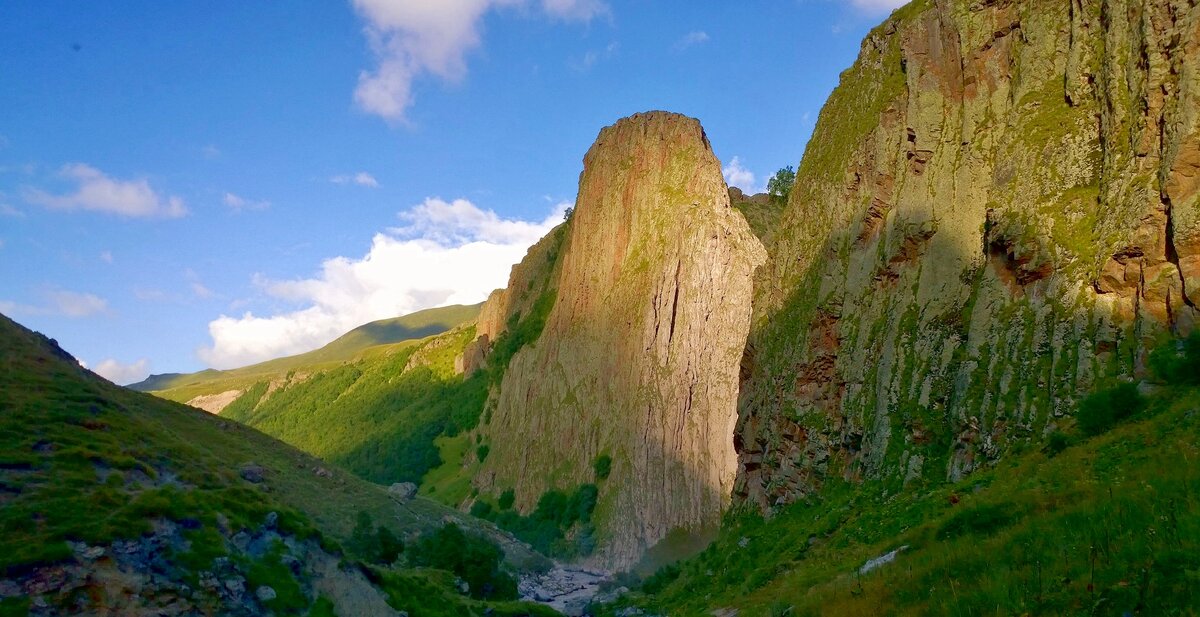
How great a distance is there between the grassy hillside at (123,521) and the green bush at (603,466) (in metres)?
33.2

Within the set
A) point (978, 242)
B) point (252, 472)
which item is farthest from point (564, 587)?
point (978, 242)

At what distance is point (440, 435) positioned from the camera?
388 feet

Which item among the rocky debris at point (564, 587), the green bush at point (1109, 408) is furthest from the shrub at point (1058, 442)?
the rocky debris at point (564, 587)

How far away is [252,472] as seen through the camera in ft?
189

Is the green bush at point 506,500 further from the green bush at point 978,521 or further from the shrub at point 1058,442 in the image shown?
the green bush at point 978,521

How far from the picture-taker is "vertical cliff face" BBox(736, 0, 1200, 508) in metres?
19.4

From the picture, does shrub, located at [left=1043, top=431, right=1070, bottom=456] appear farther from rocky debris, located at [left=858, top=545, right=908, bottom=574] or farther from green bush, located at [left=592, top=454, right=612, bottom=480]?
green bush, located at [left=592, top=454, right=612, bottom=480]

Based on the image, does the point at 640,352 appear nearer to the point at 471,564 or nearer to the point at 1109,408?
the point at 471,564

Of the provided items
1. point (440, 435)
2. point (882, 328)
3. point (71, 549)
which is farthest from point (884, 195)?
point (440, 435)

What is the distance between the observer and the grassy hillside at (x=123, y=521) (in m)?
20.0

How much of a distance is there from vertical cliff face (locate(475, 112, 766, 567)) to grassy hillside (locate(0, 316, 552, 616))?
107 ft

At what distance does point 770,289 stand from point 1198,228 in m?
22.6

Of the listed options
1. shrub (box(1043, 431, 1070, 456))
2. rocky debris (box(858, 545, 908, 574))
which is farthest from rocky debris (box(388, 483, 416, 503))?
shrub (box(1043, 431, 1070, 456))

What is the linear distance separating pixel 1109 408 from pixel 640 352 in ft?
210
